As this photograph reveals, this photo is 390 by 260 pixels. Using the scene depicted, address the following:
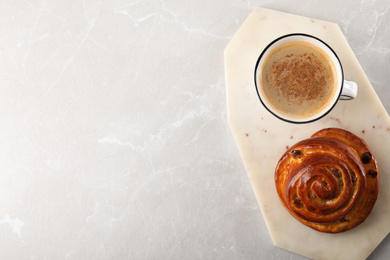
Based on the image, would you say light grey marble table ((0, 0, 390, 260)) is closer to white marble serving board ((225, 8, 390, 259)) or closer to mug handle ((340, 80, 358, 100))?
white marble serving board ((225, 8, 390, 259))

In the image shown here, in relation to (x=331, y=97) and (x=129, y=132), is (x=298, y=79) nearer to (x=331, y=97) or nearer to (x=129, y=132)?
(x=331, y=97)

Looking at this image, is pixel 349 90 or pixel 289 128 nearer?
pixel 349 90

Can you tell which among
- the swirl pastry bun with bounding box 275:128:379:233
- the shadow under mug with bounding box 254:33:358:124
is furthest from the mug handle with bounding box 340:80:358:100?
the swirl pastry bun with bounding box 275:128:379:233

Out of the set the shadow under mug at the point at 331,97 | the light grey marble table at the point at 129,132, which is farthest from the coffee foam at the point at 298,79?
the light grey marble table at the point at 129,132

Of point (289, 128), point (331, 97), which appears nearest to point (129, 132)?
point (289, 128)

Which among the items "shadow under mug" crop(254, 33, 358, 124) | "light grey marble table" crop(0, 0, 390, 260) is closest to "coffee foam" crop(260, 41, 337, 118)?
"shadow under mug" crop(254, 33, 358, 124)

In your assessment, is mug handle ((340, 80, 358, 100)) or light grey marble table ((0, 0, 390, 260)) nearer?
mug handle ((340, 80, 358, 100))

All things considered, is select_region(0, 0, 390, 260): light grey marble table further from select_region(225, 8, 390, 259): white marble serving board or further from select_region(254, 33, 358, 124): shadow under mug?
select_region(254, 33, 358, 124): shadow under mug

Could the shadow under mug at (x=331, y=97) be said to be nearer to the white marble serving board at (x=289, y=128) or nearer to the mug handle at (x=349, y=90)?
the mug handle at (x=349, y=90)

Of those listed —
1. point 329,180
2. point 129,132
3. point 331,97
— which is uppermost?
point 331,97

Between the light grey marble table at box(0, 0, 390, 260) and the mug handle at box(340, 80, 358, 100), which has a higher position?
the mug handle at box(340, 80, 358, 100)
